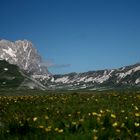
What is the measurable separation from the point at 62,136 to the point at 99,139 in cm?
91

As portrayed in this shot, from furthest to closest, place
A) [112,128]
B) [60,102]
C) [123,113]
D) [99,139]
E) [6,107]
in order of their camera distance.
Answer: [60,102], [6,107], [123,113], [112,128], [99,139]

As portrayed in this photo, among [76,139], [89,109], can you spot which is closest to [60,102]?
[89,109]

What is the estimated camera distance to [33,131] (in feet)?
33.1

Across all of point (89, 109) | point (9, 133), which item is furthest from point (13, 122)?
point (89, 109)

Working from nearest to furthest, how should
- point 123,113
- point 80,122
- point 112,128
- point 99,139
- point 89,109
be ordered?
1. point 99,139
2. point 112,128
3. point 80,122
4. point 123,113
5. point 89,109

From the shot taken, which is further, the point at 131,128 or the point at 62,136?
the point at 131,128

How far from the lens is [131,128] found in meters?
10.4

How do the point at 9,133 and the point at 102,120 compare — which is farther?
the point at 102,120

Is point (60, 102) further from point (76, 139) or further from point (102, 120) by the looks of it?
point (76, 139)

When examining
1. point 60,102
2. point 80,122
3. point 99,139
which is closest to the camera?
point 99,139

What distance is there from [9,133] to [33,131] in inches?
29.9

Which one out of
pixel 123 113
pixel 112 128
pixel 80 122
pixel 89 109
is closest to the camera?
pixel 112 128

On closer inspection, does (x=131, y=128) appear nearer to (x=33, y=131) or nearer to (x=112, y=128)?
(x=112, y=128)

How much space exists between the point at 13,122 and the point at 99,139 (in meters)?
3.47
